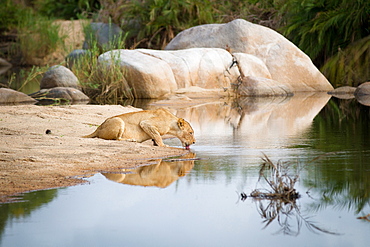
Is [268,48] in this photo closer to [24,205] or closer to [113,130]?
[113,130]

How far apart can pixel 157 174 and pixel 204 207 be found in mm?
1199

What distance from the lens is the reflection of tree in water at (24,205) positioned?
4203 mm

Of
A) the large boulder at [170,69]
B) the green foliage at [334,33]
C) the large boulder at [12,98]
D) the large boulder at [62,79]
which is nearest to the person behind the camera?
the large boulder at [12,98]

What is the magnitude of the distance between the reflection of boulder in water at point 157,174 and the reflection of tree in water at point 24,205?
0.72 metres

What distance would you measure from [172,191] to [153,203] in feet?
1.41

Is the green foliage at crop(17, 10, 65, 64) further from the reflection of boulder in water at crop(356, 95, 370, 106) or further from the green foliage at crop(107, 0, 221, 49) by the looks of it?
the reflection of boulder in water at crop(356, 95, 370, 106)

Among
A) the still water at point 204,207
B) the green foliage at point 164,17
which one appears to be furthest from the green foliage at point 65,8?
the still water at point 204,207

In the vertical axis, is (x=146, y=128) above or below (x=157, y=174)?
above

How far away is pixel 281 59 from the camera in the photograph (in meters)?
20.1

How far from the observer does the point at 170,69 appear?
17781 mm

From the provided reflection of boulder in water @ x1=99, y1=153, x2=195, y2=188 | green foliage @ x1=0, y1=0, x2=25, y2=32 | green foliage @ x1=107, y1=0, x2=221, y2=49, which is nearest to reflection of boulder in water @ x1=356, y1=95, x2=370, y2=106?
reflection of boulder in water @ x1=99, y1=153, x2=195, y2=188

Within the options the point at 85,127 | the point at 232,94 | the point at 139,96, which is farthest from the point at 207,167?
the point at 232,94

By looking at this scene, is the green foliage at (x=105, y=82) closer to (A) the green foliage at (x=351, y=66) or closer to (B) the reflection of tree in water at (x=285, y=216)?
(A) the green foliage at (x=351, y=66)

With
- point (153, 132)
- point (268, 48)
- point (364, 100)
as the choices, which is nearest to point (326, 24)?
point (268, 48)
